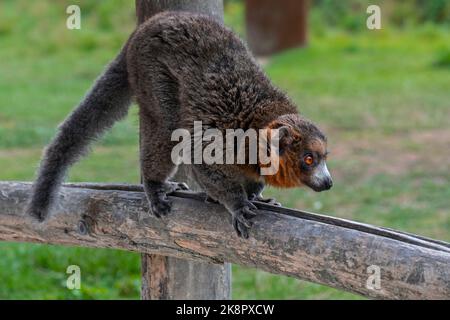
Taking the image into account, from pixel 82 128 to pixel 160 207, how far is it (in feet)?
2.49

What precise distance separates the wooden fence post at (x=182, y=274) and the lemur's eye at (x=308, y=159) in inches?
31.2

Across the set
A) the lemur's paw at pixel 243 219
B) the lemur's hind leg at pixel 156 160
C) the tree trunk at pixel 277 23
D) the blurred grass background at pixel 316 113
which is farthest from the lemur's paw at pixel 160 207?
the tree trunk at pixel 277 23

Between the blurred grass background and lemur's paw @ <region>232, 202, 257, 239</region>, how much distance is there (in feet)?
6.74

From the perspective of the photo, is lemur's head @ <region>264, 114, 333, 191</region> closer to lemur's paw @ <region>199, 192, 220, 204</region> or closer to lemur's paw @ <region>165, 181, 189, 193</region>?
lemur's paw @ <region>199, 192, 220, 204</region>

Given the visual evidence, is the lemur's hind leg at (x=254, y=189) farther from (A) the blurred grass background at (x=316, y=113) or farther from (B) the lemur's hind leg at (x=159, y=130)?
(A) the blurred grass background at (x=316, y=113)

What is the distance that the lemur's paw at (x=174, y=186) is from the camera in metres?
4.25

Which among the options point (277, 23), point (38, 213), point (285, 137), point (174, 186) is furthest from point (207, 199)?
point (277, 23)

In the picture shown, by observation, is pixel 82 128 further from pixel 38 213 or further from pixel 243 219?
pixel 243 219

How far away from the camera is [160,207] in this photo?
396 centimetres

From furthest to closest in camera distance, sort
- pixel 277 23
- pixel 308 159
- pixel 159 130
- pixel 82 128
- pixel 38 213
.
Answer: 1. pixel 277 23
2. pixel 82 128
3. pixel 159 130
4. pixel 38 213
5. pixel 308 159

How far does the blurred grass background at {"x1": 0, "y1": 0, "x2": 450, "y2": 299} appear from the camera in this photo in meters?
6.25
